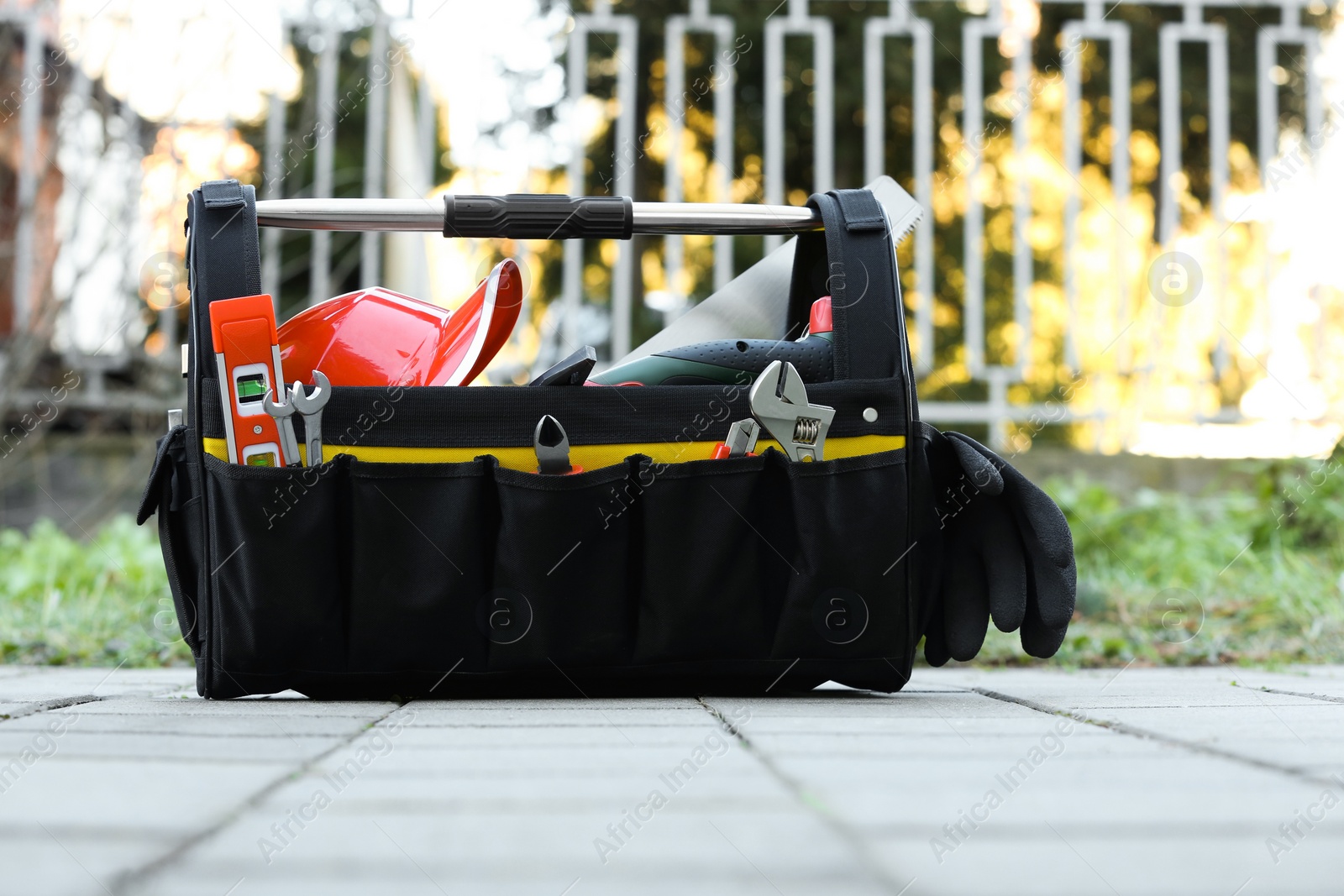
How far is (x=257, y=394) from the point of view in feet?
4.63

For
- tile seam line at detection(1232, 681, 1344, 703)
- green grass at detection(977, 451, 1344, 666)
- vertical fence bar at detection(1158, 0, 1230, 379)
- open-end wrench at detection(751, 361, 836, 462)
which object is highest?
vertical fence bar at detection(1158, 0, 1230, 379)

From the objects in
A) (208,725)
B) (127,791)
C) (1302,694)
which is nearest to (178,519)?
(208,725)

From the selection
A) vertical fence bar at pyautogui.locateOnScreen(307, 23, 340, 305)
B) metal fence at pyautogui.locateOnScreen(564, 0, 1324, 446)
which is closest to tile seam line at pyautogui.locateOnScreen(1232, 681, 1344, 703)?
metal fence at pyautogui.locateOnScreen(564, 0, 1324, 446)

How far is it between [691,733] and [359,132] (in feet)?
19.6

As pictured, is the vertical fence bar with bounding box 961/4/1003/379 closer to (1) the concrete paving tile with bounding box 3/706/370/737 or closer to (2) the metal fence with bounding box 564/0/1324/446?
(2) the metal fence with bounding box 564/0/1324/446

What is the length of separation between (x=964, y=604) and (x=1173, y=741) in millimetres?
506

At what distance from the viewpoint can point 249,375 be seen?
140cm

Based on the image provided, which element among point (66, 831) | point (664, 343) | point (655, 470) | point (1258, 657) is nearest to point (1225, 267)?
point (1258, 657)

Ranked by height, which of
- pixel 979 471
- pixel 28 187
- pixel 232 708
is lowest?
pixel 232 708

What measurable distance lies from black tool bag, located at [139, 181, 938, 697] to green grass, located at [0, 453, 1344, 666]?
919mm

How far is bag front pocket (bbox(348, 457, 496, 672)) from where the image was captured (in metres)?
1.42

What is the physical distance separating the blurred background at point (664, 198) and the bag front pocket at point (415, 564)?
2.37 metres

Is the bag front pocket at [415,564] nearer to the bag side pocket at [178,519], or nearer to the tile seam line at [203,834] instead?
the bag side pocket at [178,519]

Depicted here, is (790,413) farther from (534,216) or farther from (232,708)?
(232,708)
